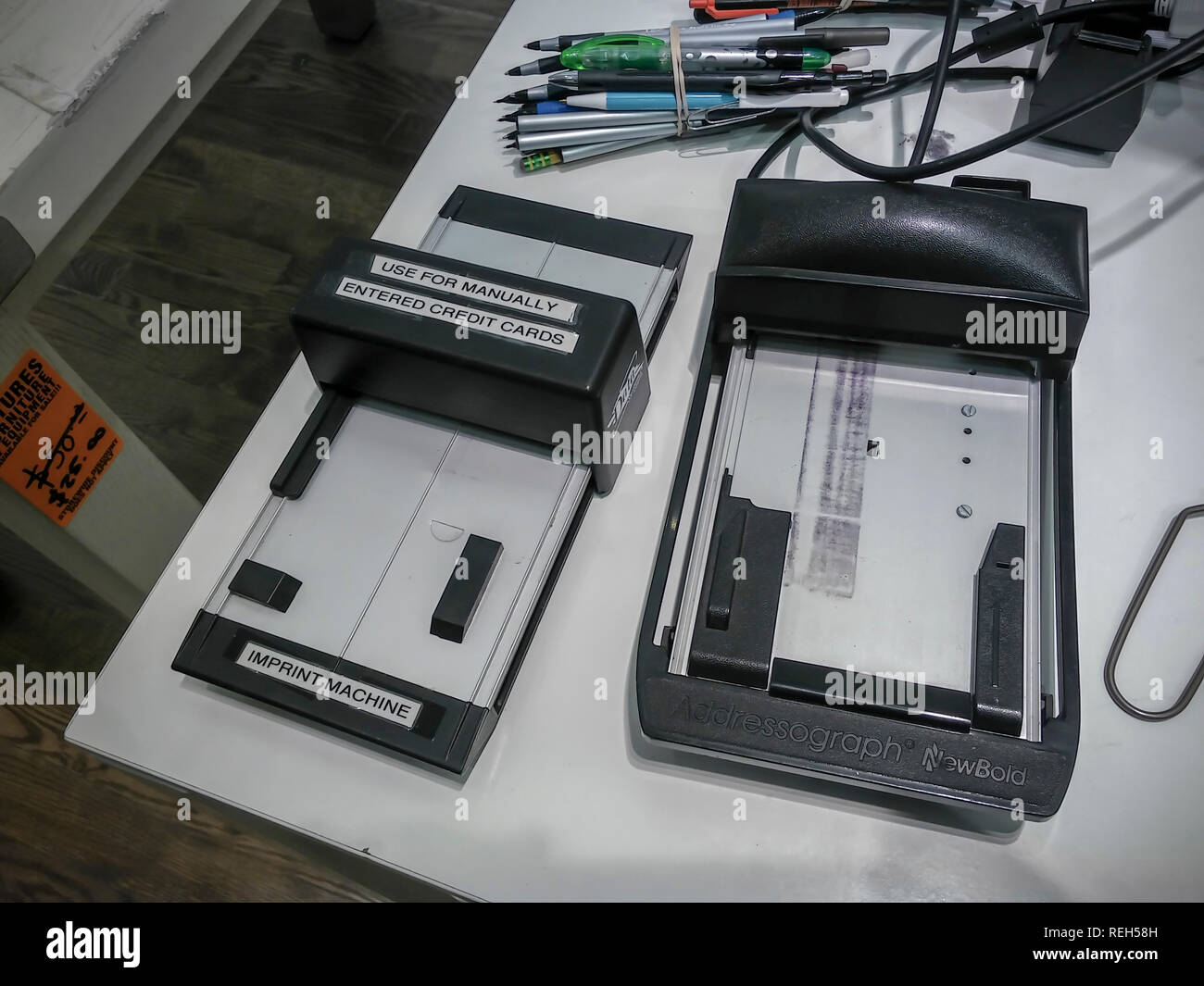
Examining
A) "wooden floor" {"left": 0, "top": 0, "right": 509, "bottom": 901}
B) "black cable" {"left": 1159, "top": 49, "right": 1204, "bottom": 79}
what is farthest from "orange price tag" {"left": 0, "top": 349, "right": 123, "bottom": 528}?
"black cable" {"left": 1159, "top": 49, "right": 1204, "bottom": 79}

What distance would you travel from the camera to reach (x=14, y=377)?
762mm

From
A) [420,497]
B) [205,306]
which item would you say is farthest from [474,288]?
[205,306]

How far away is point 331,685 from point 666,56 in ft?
2.07

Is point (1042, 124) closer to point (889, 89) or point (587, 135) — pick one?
Answer: point (889, 89)

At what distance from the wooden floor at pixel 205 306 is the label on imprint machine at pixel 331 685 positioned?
1.97ft

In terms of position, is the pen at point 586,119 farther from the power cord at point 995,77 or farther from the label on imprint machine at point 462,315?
the label on imprint machine at point 462,315

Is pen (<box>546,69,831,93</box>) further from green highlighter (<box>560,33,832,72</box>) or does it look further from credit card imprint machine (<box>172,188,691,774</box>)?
credit card imprint machine (<box>172,188,691,774</box>)

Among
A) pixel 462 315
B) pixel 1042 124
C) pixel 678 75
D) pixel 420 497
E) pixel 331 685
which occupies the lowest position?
pixel 331 685

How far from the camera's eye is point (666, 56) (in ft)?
2.77

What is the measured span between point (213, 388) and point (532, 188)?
2.86ft
